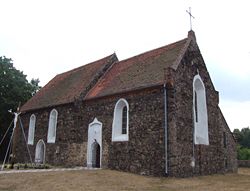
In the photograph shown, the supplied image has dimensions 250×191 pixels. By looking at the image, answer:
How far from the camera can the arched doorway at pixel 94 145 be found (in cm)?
2181

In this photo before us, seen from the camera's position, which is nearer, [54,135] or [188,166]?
[188,166]

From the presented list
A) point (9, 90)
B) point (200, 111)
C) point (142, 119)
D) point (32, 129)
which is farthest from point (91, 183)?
point (9, 90)

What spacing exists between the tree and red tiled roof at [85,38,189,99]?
47.6ft

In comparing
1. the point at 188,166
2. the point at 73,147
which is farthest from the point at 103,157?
the point at 188,166

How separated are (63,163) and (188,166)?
10.1 m

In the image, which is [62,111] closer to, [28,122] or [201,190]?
[28,122]

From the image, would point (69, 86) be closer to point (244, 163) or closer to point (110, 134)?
point (110, 134)

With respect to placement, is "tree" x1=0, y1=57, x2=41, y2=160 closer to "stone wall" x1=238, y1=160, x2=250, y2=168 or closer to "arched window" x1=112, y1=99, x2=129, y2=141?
"arched window" x1=112, y1=99, x2=129, y2=141

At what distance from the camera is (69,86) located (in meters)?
27.9

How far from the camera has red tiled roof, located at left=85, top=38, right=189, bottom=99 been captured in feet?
65.5

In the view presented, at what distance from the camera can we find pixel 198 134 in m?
20.7

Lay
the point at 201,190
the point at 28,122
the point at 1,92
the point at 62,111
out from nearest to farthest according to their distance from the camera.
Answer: the point at 201,190, the point at 62,111, the point at 28,122, the point at 1,92

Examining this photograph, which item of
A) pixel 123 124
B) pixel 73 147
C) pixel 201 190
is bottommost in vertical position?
pixel 201 190

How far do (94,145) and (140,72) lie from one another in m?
6.36
